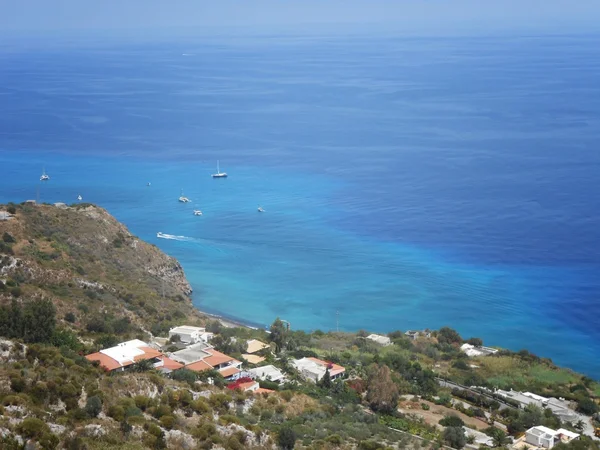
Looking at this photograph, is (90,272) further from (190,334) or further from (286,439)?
(286,439)

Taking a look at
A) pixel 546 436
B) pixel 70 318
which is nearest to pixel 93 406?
pixel 70 318

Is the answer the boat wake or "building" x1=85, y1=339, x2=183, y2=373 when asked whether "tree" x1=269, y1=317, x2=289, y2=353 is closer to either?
"building" x1=85, y1=339, x2=183, y2=373


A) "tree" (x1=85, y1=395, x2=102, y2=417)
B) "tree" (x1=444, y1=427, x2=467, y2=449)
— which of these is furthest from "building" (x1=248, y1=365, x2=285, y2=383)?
"tree" (x1=85, y1=395, x2=102, y2=417)

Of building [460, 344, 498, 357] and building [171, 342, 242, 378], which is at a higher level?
building [460, 344, 498, 357]

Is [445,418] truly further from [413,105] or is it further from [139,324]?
[413,105]

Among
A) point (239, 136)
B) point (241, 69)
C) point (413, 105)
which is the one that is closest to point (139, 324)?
point (239, 136)

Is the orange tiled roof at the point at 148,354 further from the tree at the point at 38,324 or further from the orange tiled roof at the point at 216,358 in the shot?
the tree at the point at 38,324

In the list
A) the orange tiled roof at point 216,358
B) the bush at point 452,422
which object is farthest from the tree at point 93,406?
the bush at point 452,422
